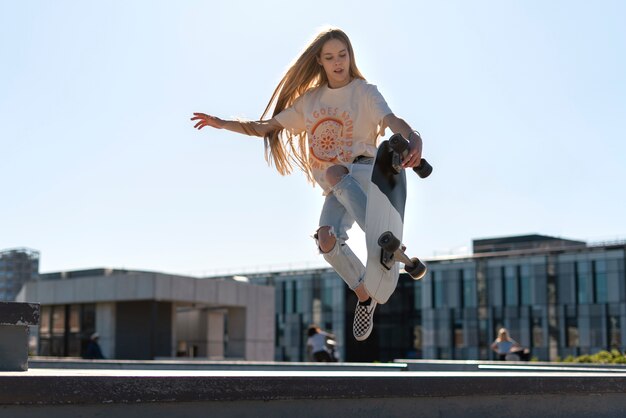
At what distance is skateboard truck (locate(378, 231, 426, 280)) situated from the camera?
5.52 metres

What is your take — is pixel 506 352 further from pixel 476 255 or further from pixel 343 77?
pixel 476 255

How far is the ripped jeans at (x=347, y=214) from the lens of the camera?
5863 mm

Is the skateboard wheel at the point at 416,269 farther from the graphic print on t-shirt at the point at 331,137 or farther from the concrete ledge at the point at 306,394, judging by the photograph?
the concrete ledge at the point at 306,394

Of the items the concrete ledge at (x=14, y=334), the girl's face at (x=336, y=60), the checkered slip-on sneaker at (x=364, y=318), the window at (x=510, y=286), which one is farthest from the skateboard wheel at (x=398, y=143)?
the window at (x=510, y=286)

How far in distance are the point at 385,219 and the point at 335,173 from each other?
20.8 inches

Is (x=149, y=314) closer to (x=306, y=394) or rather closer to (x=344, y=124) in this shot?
(x=344, y=124)

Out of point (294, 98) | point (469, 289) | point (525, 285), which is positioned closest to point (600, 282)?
point (525, 285)

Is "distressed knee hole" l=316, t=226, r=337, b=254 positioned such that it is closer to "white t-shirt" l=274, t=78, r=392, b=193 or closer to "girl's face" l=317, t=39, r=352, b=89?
"white t-shirt" l=274, t=78, r=392, b=193


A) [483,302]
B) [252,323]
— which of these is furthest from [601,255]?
[252,323]

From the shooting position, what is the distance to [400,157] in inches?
220

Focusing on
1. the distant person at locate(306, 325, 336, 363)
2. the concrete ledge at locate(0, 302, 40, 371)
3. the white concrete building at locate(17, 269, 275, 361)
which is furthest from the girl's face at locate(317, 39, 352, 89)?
the white concrete building at locate(17, 269, 275, 361)

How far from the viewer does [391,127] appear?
5.93m

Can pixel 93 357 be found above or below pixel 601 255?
below

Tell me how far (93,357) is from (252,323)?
11525 millimetres
